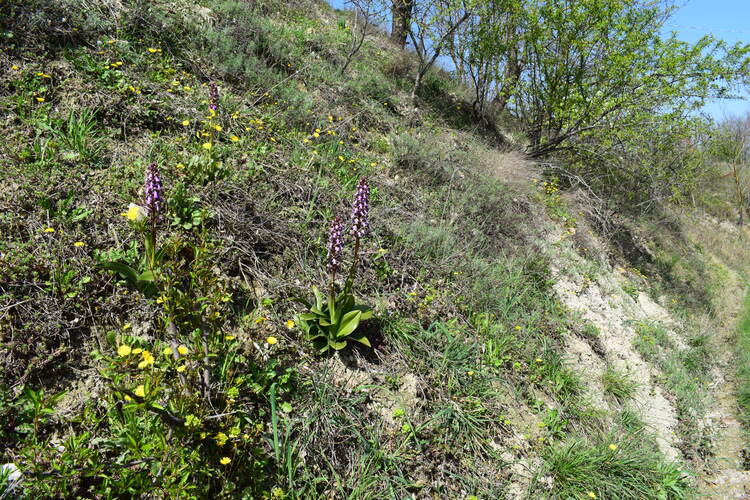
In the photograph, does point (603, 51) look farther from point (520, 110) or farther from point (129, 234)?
point (129, 234)

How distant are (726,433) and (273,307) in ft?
20.2

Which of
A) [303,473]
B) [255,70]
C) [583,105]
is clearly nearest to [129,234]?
[303,473]

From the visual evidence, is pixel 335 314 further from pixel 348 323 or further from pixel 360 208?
pixel 360 208

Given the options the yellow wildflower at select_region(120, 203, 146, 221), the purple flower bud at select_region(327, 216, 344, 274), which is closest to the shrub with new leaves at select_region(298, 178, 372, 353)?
the purple flower bud at select_region(327, 216, 344, 274)

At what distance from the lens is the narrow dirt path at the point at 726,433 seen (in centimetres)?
460

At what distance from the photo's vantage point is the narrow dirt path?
4602 mm

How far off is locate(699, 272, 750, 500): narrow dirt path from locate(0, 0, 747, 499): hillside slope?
7cm

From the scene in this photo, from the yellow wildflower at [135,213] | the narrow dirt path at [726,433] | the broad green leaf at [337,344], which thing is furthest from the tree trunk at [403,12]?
the narrow dirt path at [726,433]

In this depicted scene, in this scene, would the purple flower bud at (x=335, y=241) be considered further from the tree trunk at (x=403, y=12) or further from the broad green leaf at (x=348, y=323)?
the tree trunk at (x=403, y=12)

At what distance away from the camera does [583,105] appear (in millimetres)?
7895

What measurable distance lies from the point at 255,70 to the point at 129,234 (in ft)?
11.6

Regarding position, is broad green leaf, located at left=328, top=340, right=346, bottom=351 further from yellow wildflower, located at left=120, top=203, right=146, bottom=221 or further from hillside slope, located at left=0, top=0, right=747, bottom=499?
yellow wildflower, located at left=120, top=203, right=146, bottom=221

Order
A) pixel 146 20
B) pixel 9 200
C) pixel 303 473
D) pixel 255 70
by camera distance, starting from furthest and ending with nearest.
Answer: pixel 255 70, pixel 146 20, pixel 9 200, pixel 303 473

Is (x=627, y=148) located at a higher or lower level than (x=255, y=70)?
higher
